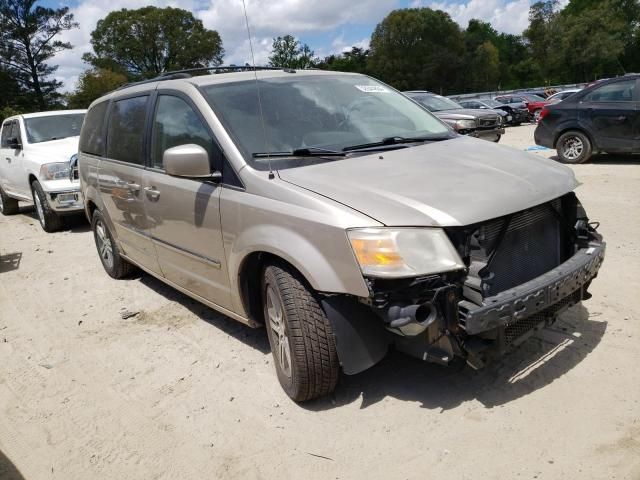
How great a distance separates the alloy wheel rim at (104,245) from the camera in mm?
5710

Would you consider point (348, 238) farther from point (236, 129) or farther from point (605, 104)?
point (605, 104)

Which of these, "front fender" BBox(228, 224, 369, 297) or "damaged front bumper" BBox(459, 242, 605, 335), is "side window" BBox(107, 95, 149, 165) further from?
"damaged front bumper" BBox(459, 242, 605, 335)

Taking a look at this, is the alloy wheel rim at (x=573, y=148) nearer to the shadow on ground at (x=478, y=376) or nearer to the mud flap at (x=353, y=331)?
the shadow on ground at (x=478, y=376)

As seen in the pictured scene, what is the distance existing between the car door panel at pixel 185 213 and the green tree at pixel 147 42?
59.7 meters

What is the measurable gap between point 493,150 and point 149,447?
2.74 m

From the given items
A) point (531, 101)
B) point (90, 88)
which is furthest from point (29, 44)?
point (531, 101)

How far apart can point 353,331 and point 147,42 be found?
213ft

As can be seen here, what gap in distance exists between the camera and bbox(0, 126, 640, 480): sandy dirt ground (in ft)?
8.56

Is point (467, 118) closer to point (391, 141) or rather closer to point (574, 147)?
point (574, 147)

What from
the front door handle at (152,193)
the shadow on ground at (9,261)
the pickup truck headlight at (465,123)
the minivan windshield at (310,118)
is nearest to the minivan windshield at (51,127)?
Answer: the shadow on ground at (9,261)

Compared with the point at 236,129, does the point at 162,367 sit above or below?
below

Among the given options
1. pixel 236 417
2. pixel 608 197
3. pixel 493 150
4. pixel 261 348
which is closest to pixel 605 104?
pixel 608 197

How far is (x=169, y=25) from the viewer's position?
6069 cm

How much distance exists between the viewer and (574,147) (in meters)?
10.5
